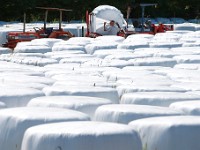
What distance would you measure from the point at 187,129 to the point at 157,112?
2.39 feet

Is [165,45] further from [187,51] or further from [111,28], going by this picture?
[111,28]

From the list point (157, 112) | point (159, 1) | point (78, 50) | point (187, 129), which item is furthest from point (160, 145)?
point (159, 1)

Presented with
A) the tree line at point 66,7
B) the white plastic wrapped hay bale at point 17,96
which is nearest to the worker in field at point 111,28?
the tree line at point 66,7

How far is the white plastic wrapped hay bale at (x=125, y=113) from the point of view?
6.36m

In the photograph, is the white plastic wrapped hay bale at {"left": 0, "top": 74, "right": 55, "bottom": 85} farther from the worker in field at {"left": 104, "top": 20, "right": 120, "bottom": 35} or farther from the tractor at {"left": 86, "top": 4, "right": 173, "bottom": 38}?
the worker in field at {"left": 104, "top": 20, "right": 120, "bottom": 35}

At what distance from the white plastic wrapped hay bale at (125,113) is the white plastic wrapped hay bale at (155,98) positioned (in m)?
0.64

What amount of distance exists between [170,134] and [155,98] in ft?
5.45

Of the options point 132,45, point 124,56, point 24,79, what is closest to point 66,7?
point 132,45

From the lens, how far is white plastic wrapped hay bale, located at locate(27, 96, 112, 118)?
6988mm

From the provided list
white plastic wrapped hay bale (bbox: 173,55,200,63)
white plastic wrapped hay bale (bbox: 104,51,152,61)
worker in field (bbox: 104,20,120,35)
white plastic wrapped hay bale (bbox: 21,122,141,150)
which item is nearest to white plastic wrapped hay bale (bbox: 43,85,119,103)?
white plastic wrapped hay bale (bbox: 21,122,141,150)

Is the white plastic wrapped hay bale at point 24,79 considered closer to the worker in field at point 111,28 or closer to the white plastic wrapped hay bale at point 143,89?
the white plastic wrapped hay bale at point 143,89

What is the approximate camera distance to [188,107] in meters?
6.82

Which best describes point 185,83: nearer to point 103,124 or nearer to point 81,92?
point 81,92

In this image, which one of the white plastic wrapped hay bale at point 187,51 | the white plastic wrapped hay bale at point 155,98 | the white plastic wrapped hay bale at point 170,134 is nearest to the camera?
the white plastic wrapped hay bale at point 170,134
